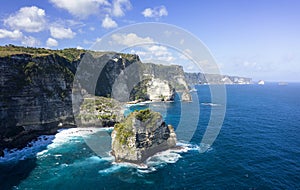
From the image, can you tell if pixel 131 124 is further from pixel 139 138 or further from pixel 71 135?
pixel 71 135

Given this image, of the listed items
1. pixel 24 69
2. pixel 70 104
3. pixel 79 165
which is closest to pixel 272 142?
pixel 79 165

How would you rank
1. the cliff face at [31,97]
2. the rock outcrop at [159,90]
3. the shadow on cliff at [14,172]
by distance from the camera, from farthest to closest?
the rock outcrop at [159,90], the cliff face at [31,97], the shadow on cliff at [14,172]

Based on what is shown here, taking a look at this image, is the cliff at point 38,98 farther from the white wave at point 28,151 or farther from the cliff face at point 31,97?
the white wave at point 28,151

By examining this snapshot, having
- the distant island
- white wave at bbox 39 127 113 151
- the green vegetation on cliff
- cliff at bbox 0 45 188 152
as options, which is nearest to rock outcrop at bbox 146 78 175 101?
the distant island

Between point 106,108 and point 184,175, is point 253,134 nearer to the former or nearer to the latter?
point 184,175

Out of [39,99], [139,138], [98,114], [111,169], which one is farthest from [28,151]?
[139,138]

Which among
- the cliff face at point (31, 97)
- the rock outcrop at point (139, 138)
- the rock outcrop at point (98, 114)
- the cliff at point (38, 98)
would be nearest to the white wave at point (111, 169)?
the rock outcrop at point (139, 138)
